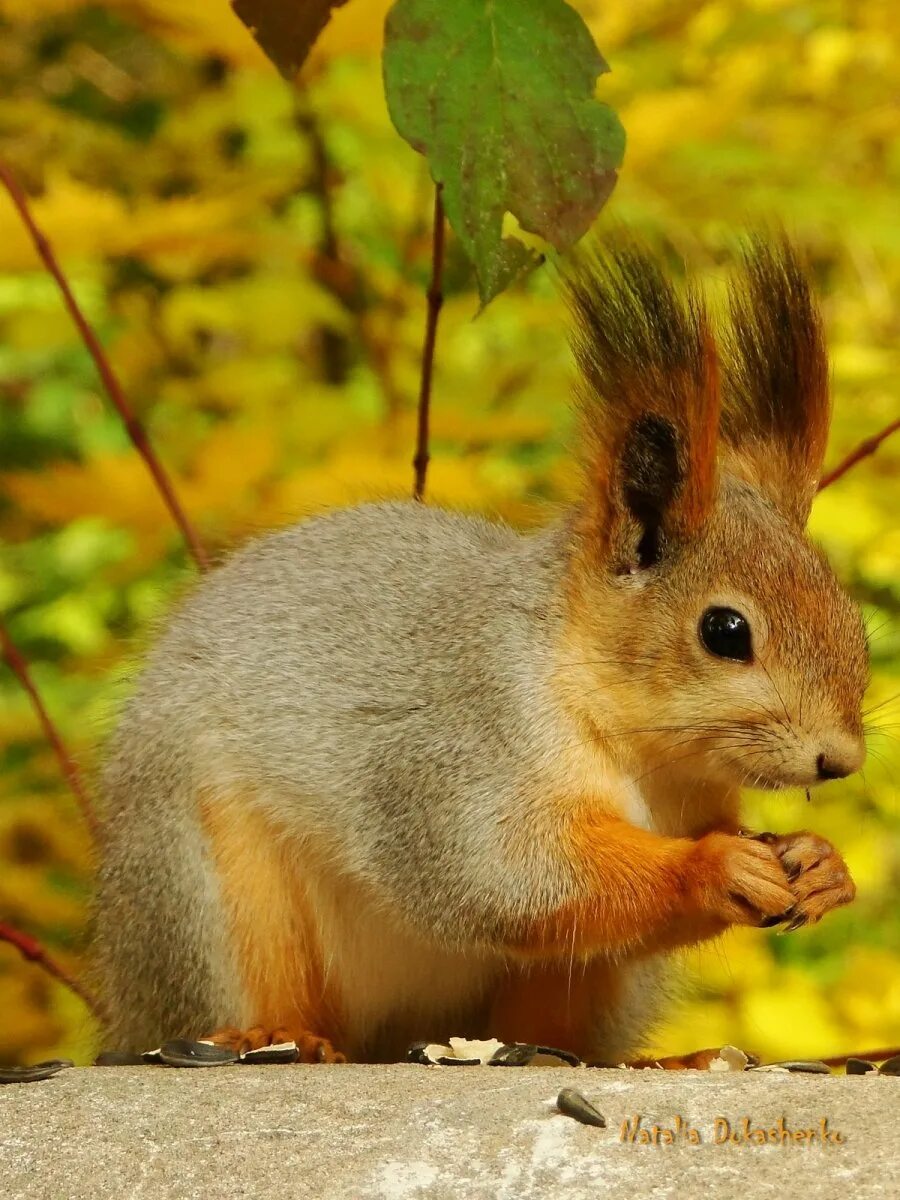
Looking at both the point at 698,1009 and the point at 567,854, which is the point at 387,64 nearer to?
the point at 567,854

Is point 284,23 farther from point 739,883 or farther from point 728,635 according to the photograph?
point 739,883

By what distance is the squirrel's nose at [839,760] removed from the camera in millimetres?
1450

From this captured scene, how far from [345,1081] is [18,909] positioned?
99 cm

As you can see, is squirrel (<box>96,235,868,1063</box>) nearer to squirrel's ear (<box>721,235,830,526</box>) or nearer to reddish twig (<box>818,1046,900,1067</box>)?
squirrel's ear (<box>721,235,830,526</box>)

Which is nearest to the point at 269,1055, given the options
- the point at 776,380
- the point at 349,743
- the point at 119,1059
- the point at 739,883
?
the point at 119,1059

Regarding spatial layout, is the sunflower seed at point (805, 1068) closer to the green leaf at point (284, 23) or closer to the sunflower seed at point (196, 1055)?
the sunflower seed at point (196, 1055)

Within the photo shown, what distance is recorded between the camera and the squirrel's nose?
1450 millimetres

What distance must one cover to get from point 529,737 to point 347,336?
1.14 meters

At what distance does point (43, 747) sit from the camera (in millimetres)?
2412

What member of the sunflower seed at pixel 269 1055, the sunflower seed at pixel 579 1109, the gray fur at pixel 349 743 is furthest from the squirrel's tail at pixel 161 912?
the sunflower seed at pixel 579 1109

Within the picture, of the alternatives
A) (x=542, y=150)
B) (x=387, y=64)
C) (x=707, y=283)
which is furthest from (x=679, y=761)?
(x=707, y=283)

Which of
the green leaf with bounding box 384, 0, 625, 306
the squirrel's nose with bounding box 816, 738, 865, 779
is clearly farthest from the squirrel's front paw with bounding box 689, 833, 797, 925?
the green leaf with bounding box 384, 0, 625, 306

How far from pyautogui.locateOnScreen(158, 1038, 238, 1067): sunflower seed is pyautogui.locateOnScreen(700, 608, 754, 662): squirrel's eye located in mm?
612

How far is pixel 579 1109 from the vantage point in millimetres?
1245
